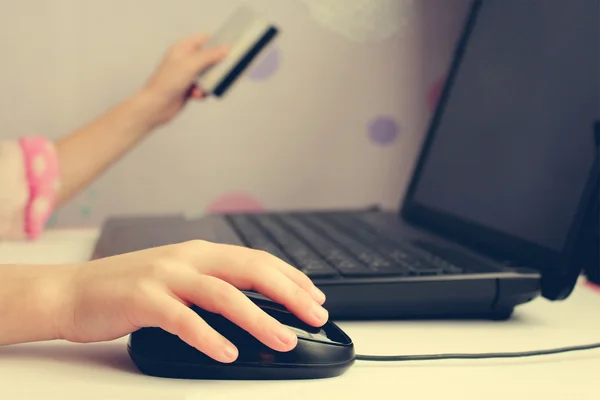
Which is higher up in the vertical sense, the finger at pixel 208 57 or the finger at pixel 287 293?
the finger at pixel 208 57

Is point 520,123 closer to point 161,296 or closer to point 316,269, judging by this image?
point 316,269

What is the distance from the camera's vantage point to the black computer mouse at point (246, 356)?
365mm

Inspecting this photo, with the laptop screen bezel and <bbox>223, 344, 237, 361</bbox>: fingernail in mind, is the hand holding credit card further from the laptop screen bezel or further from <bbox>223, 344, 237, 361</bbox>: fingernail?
<bbox>223, 344, 237, 361</bbox>: fingernail

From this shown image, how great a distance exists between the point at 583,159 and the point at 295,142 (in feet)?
1.70

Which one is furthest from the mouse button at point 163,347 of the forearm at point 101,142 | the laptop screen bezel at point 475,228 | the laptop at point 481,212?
the forearm at point 101,142

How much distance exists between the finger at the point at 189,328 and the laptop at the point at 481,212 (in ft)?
0.41

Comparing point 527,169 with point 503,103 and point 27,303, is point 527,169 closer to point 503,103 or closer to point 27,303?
point 503,103

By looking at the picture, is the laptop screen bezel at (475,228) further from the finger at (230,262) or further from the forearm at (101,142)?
the forearm at (101,142)

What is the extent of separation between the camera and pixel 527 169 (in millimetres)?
584

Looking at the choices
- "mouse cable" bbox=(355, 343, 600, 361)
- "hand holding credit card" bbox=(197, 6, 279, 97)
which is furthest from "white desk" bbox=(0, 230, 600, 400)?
"hand holding credit card" bbox=(197, 6, 279, 97)

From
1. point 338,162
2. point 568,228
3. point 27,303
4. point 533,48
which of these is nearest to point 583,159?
point 568,228

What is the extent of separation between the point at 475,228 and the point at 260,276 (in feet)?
1.02

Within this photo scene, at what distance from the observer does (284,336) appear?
0.35 m

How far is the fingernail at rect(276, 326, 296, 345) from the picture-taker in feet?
1.16
